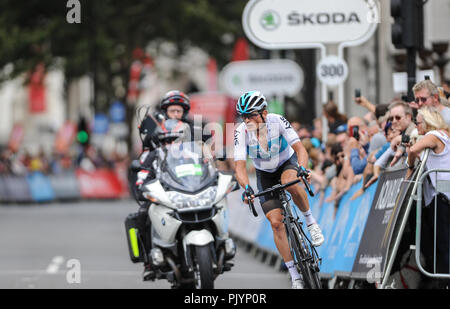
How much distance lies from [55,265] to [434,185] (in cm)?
808

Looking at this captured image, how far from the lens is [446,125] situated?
1062 cm

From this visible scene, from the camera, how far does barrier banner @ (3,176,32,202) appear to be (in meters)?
40.8

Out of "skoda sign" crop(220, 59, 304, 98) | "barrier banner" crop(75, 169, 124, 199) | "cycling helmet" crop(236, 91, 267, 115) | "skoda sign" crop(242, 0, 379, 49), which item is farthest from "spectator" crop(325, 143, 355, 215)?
"barrier banner" crop(75, 169, 124, 199)

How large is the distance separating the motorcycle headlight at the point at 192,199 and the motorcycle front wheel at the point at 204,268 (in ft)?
1.26

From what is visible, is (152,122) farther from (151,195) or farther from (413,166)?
(413,166)

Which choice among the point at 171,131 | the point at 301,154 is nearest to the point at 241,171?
the point at 301,154

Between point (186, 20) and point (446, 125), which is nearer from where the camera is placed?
point (446, 125)

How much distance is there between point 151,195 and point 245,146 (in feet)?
3.62

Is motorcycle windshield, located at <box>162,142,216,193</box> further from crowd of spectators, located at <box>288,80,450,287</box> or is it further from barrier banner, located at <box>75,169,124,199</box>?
barrier banner, located at <box>75,169,124,199</box>

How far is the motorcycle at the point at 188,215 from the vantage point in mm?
11055

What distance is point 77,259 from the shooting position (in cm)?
1847

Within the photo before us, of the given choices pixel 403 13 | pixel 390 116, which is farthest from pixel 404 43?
pixel 390 116

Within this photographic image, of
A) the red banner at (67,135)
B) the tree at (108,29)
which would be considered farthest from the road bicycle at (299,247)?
the red banner at (67,135)

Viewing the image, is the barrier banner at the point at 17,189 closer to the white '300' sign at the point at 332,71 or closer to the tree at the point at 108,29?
the tree at the point at 108,29
